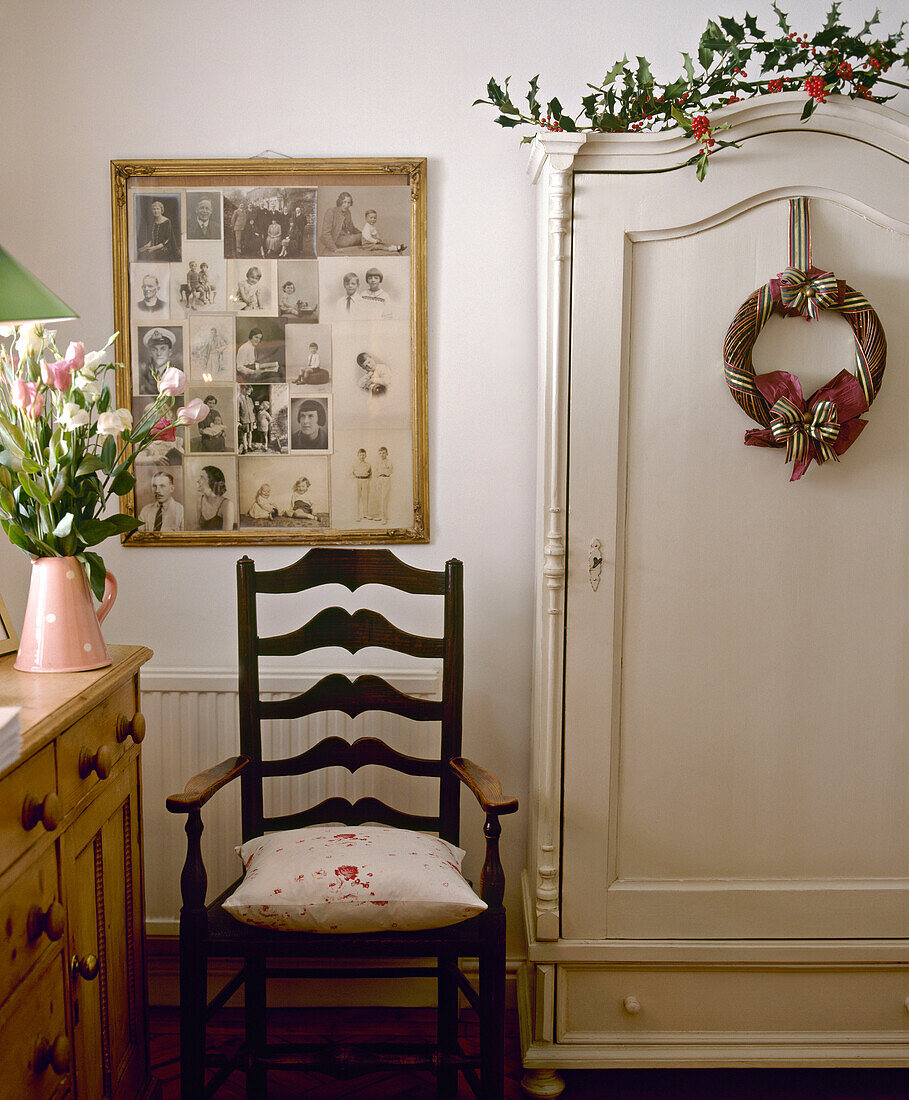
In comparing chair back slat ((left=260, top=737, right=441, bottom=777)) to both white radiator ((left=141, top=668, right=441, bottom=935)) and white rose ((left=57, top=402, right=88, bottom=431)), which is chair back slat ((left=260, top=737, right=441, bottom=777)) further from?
white rose ((left=57, top=402, right=88, bottom=431))

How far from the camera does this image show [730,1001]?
190 cm

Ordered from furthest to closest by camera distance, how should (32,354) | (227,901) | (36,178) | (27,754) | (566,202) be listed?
1. (36,178)
2. (566,202)
3. (227,901)
4. (32,354)
5. (27,754)

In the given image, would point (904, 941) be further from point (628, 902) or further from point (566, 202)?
point (566, 202)

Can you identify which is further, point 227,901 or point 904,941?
point 904,941

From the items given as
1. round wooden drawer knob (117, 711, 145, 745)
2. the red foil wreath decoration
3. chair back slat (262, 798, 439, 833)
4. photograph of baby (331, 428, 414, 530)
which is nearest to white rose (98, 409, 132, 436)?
round wooden drawer knob (117, 711, 145, 745)

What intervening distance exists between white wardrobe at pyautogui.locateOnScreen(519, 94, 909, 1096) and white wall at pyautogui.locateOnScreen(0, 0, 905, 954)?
30 centimetres

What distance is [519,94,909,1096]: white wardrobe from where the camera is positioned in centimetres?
176

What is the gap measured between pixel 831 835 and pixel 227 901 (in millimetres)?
1268

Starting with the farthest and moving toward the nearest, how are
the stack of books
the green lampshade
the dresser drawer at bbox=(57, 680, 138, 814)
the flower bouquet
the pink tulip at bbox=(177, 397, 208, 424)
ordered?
the pink tulip at bbox=(177, 397, 208, 424)
the flower bouquet
the dresser drawer at bbox=(57, 680, 138, 814)
the green lampshade
the stack of books

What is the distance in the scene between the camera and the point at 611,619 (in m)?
1.83

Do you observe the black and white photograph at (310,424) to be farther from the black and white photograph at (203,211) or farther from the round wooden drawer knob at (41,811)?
the round wooden drawer knob at (41,811)

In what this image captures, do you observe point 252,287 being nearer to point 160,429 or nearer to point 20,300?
point 160,429

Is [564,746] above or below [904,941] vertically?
above

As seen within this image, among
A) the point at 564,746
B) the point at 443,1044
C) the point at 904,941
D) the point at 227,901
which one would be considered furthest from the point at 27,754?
the point at 904,941
